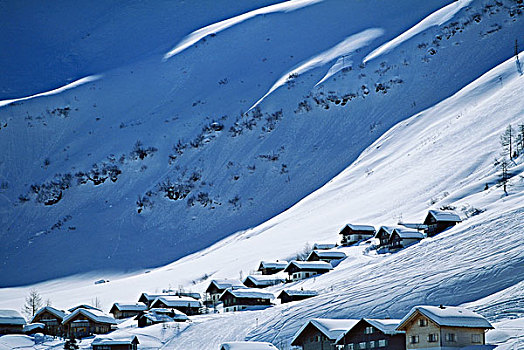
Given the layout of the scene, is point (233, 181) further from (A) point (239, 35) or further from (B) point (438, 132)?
(A) point (239, 35)

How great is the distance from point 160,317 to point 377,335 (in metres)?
25.1

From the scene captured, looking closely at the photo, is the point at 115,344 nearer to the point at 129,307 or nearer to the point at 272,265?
the point at 129,307

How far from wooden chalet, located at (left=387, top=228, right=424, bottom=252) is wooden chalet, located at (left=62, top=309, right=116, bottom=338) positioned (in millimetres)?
23100

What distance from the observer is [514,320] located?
131ft

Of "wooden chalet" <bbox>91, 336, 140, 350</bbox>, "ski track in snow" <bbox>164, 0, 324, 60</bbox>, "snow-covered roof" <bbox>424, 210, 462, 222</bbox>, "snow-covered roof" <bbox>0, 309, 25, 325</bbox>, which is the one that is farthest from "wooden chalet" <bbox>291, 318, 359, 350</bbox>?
"ski track in snow" <bbox>164, 0, 324, 60</bbox>

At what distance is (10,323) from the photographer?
66125 mm

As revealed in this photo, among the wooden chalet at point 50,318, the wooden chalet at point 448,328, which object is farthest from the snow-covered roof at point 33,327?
the wooden chalet at point 448,328

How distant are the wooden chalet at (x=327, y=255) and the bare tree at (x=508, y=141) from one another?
18589 millimetres

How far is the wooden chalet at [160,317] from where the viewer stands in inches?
2441

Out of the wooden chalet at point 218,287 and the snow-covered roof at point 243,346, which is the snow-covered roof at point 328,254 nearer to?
the wooden chalet at point 218,287

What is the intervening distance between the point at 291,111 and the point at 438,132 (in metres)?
34.4

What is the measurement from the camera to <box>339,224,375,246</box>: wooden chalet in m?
74.0

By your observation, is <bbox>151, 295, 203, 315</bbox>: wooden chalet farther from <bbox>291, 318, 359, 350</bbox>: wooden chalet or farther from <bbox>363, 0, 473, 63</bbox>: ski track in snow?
<bbox>363, 0, 473, 63</bbox>: ski track in snow

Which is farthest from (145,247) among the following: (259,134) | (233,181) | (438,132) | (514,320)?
(514,320)
